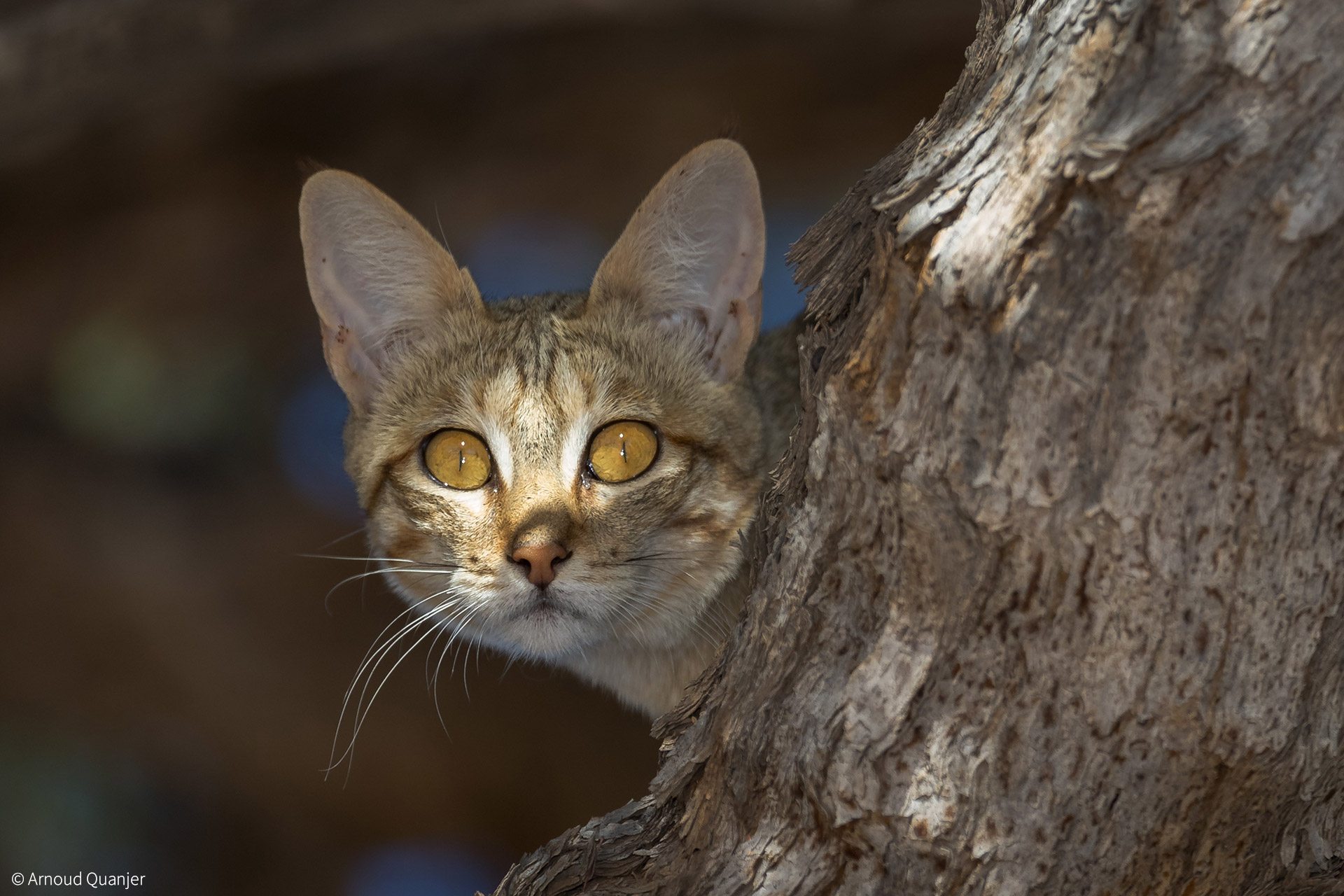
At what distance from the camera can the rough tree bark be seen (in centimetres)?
112

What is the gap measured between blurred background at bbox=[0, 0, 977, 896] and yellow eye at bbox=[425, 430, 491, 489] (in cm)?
165

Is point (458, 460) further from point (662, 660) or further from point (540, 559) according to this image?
point (662, 660)

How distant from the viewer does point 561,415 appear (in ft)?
7.65

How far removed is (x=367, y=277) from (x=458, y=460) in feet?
1.87

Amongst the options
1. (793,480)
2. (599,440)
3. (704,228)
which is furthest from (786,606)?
(704,228)

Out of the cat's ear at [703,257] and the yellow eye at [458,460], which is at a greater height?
the cat's ear at [703,257]

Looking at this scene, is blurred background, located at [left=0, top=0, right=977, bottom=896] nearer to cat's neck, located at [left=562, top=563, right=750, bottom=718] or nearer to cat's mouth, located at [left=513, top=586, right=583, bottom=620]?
cat's neck, located at [left=562, top=563, right=750, bottom=718]

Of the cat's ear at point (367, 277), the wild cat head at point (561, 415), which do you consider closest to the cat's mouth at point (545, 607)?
the wild cat head at point (561, 415)

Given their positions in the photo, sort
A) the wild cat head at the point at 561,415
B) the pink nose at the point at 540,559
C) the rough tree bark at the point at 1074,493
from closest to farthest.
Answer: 1. the rough tree bark at the point at 1074,493
2. the pink nose at the point at 540,559
3. the wild cat head at the point at 561,415

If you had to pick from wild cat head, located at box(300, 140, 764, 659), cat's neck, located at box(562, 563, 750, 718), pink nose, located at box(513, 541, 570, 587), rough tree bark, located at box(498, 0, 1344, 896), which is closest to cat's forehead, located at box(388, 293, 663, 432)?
wild cat head, located at box(300, 140, 764, 659)

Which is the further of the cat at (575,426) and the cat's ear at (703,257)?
the cat's ear at (703,257)

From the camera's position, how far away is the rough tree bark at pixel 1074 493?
44.0 inches

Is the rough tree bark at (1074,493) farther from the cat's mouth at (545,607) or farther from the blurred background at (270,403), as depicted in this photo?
the blurred background at (270,403)

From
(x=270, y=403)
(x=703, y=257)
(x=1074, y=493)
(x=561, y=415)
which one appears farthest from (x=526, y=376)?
(x=270, y=403)
